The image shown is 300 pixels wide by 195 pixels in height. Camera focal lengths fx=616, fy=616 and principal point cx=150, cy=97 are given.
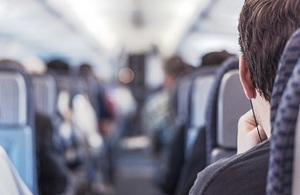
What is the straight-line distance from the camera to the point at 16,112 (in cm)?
239

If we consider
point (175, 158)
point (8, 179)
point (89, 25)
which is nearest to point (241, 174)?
point (8, 179)

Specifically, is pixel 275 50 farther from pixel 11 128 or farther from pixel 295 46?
pixel 11 128

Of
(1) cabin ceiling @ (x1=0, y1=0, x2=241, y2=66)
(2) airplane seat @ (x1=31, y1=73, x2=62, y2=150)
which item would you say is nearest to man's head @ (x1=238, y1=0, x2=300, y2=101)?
(2) airplane seat @ (x1=31, y1=73, x2=62, y2=150)

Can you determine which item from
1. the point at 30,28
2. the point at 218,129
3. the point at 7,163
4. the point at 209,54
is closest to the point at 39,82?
the point at 209,54

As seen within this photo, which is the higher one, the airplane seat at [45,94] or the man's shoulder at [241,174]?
the man's shoulder at [241,174]

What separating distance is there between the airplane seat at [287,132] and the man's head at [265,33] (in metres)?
0.15

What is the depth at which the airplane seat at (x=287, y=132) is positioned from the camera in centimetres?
73

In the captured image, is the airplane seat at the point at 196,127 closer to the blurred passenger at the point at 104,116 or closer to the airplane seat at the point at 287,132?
the airplane seat at the point at 287,132

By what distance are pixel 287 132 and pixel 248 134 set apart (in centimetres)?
52

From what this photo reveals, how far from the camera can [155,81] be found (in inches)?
666

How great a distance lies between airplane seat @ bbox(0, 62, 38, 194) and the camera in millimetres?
2350

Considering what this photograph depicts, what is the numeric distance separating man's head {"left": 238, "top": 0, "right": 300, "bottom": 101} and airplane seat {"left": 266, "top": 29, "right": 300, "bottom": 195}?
153 millimetres

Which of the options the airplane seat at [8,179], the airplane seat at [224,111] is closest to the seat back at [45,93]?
the airplane seat at [224,111]

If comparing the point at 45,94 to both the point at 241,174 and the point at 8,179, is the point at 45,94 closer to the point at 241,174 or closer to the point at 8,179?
the point at 8,179
